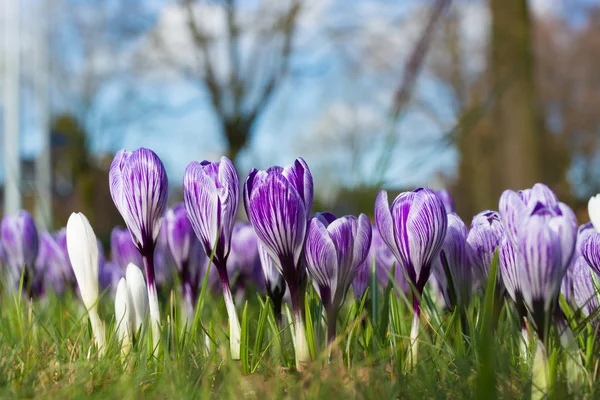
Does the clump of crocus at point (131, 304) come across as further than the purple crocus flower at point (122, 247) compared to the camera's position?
No

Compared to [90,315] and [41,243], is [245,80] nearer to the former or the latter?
[41,243]

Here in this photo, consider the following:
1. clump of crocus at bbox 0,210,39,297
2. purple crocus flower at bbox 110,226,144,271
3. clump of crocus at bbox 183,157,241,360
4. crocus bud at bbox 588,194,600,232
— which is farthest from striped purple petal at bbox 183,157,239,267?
purple crocus flower at bbox 110,226,144,271

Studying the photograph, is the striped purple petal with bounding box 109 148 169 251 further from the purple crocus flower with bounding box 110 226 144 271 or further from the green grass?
the purple crocus flower with bounding box 110 226 144 271

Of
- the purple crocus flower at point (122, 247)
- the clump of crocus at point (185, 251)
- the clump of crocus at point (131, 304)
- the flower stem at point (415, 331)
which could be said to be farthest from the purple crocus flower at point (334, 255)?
the purple crocus flower at point (122, 247)

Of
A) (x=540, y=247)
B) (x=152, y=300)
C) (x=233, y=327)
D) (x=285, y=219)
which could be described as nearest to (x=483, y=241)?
(x=540, y=247)

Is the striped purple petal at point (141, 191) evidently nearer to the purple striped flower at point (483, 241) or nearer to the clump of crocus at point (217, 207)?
the clump of crocus at point (217, 207)
